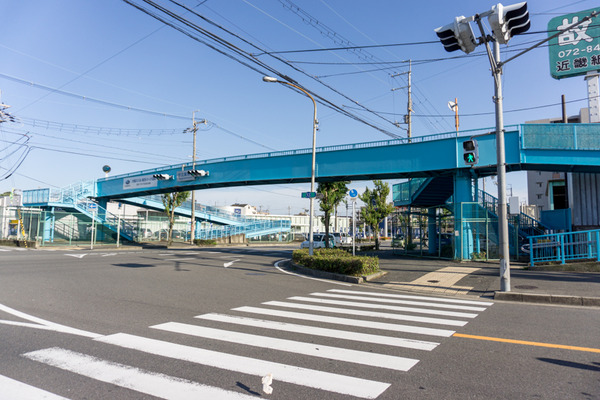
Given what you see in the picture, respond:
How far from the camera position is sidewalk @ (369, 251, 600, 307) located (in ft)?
32.1

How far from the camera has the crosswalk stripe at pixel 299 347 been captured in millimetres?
4883

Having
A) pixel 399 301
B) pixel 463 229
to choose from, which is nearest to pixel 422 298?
pixel 399 301

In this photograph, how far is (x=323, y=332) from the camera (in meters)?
6.37

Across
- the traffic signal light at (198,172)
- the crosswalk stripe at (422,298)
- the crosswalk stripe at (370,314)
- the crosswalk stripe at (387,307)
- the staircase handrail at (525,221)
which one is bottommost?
the crosswalk stripe at (422,298)

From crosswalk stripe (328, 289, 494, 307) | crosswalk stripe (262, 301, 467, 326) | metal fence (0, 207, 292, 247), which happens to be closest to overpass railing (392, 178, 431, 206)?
crosswalk stripe (328, 289, 494, 307)

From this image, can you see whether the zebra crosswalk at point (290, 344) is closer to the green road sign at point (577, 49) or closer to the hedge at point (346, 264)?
the hedge at point (346, 264)

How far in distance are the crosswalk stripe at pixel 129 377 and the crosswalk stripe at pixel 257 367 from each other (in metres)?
0.57

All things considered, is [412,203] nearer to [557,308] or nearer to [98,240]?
[557,308]

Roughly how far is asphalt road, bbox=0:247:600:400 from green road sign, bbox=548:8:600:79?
19130mm

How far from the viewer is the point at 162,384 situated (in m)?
4.11

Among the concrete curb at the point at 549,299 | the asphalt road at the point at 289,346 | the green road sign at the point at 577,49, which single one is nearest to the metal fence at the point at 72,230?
the asphalt road at the point at 289,346

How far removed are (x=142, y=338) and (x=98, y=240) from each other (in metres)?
34.7

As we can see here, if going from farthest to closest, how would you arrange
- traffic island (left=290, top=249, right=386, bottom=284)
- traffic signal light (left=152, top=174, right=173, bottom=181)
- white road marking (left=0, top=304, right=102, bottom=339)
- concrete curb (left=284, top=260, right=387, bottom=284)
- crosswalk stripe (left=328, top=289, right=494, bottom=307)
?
traffic signal light (left=152, top=174, right=173, bottom=181)
traffic island (left=290, top=249, right=386, bottom=284)
concrete curb (left=284, top=260, right=387, bottom=284)
crosswalk stripe (left=328, top=289, right=494, bottom=307)
white road marking (left=0, top=304, right=102, bottom=339)

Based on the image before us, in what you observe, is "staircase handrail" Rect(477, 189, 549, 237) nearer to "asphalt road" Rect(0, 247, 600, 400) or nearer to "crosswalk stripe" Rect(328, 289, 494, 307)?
"crosswalk stripe" Rect(328, 289, 494, 307)
